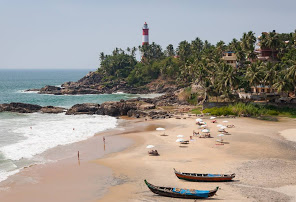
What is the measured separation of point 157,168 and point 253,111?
3354 centimetres

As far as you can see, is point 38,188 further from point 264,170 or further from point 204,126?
point 204,126

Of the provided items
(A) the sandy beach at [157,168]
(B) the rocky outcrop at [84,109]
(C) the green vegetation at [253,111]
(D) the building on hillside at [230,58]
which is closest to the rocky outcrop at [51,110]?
(B) the rocky outcrop at [84,109]

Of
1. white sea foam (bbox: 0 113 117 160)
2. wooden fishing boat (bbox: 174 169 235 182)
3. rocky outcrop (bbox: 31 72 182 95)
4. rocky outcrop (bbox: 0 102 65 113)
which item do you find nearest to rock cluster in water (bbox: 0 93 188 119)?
rocky outcrop (bbox: 0 102 65 113)

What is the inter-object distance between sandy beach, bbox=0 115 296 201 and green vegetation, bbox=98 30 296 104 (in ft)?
45.6

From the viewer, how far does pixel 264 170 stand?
1302 inches

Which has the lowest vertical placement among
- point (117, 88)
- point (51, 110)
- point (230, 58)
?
point (51, 110)

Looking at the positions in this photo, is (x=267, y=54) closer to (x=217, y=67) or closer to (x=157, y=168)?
(x=217, y=67)

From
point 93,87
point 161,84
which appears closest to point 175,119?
point 161,84

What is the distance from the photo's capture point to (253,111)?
62.4m

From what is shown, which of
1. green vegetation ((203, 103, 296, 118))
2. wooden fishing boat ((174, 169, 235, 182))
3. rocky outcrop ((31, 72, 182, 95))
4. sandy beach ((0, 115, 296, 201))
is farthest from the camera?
rocky outcrop ((31, 72, 182, 95))

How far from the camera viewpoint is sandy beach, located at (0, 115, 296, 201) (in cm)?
2842

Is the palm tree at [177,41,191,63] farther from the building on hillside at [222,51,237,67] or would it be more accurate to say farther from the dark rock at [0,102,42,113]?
the dark rock at [0,102,42,113]

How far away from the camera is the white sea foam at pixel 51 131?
1724 inches

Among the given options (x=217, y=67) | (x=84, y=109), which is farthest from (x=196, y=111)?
(x=84, y=109)
